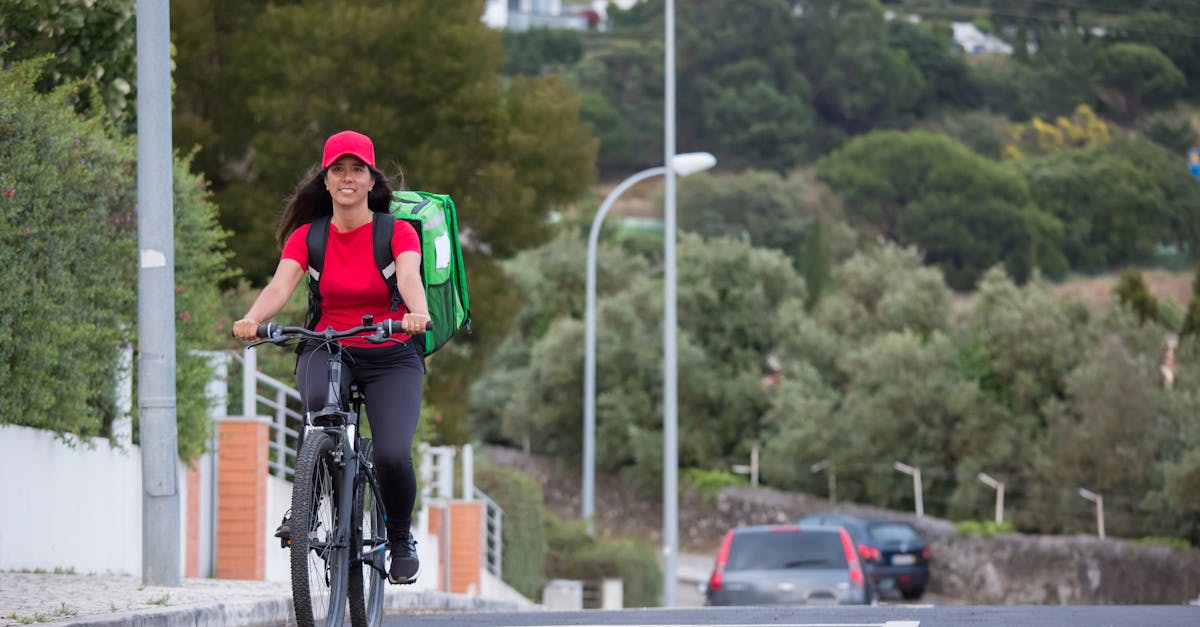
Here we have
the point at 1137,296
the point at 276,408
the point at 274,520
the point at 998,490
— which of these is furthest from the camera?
the point at 1137,296

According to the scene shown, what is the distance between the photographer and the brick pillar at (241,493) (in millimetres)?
14367

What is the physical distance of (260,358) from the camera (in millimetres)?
18016

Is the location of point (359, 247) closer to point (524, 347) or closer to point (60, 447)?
point (60, 447)

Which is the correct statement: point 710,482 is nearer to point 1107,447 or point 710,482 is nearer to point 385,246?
point 1107,447

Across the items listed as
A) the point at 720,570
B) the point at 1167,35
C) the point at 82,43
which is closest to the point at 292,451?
the point at 82,43

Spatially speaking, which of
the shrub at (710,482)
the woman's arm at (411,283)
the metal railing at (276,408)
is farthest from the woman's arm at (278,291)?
the shrub at (710,482)

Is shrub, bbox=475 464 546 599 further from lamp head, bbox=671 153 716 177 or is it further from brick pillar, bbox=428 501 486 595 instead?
lamp head, bbox=671 153 716 177

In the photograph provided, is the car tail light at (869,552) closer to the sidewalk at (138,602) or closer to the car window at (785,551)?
the car window at (785,551)

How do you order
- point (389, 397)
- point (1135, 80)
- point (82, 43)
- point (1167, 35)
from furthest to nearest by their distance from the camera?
point (1167, 35), point (1135, 80), point (82, 43), point (389, 397)

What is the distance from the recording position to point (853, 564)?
18.3m

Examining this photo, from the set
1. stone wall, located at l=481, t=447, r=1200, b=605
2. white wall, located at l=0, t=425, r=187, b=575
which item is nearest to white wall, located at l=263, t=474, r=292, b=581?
white wall, located at l=0, t=425, r=187, b=575

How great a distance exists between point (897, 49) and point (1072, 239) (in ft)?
108

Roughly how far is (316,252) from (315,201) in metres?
0.24

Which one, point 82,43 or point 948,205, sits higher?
point 948,205
